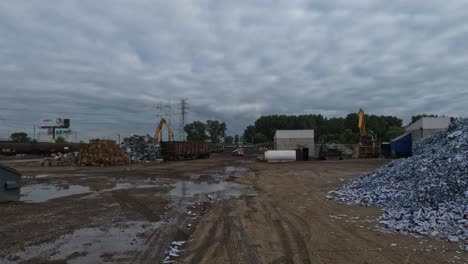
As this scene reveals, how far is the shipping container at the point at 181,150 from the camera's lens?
4406 centimetres

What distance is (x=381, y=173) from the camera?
14406 mm

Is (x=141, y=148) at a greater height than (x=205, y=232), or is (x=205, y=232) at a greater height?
(x=141, y=148)

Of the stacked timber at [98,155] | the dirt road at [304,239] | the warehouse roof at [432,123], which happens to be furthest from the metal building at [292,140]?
the dirt road at [304,239]

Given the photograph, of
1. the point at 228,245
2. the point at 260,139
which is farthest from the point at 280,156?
the point at 260,139

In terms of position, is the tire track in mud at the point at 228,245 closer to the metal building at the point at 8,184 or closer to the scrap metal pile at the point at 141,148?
the metal building at the point at 8,184

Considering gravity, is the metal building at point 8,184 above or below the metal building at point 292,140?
below

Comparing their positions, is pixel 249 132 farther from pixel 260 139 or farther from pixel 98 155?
pixel 98 155

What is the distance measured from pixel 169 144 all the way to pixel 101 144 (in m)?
10.1

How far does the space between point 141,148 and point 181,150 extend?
515 centimetres

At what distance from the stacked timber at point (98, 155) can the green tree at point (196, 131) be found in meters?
103

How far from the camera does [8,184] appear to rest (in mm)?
12094

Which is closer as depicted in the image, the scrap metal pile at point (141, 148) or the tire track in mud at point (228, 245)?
the tire track in mud at point (228, 245)

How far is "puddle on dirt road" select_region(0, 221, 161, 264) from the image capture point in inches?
249

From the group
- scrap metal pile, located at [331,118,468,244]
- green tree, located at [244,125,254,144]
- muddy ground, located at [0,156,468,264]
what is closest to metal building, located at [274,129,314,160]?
scrap metal pile, located at [331,118,468,244]
